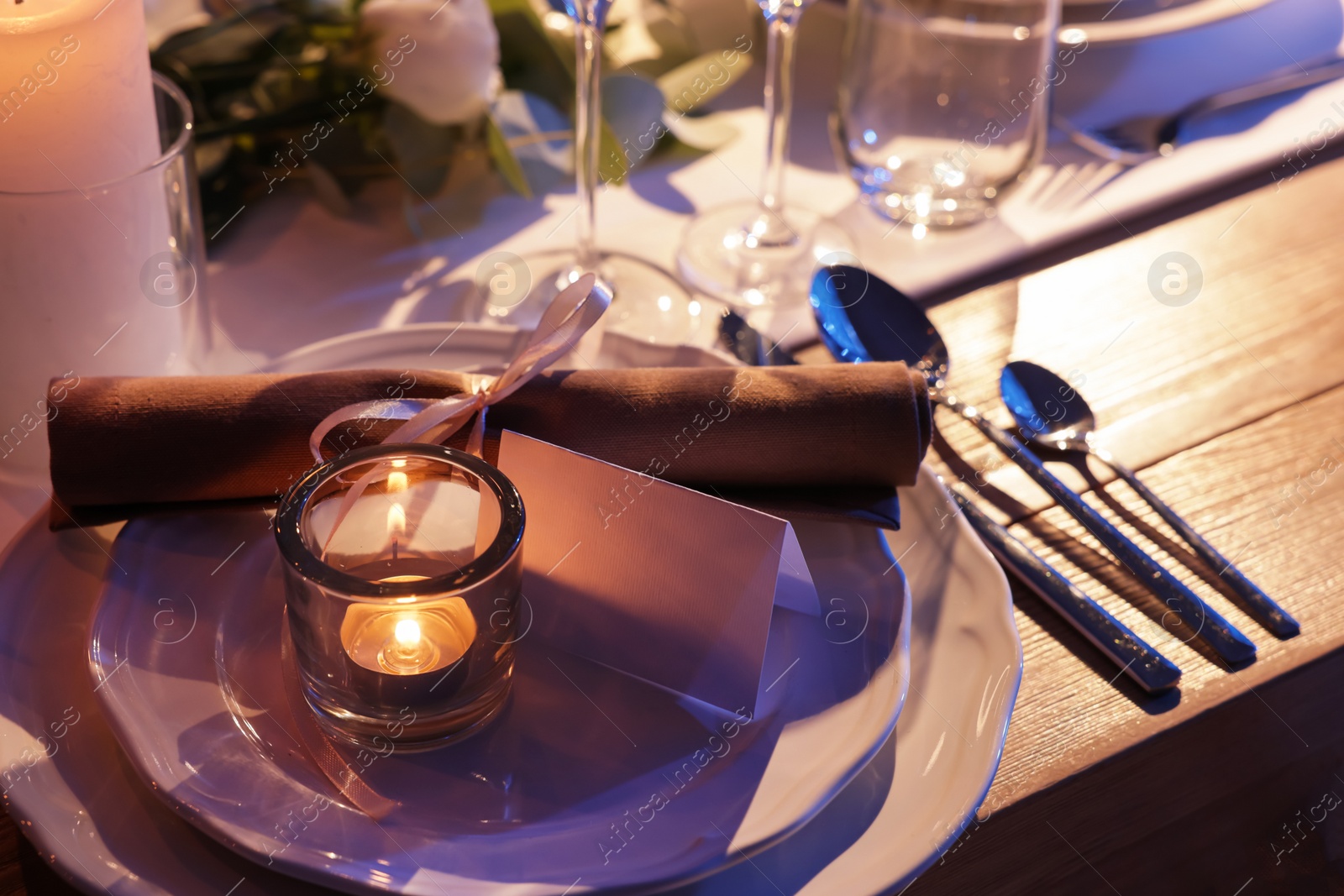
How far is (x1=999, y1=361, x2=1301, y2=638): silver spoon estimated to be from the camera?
1.67 feet

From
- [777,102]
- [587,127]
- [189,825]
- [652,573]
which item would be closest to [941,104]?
[777,102]

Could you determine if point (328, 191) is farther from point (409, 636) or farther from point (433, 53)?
point (409, 636)

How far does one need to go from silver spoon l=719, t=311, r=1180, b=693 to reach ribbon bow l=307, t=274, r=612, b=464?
178mm

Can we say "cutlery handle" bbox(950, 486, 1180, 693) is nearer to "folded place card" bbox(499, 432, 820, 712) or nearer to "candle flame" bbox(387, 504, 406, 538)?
"folded place card" bbox(499, 432, 820, 712)

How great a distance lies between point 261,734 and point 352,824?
5 cm

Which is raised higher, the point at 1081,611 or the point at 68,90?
the point at 68,90

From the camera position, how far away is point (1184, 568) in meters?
0.53

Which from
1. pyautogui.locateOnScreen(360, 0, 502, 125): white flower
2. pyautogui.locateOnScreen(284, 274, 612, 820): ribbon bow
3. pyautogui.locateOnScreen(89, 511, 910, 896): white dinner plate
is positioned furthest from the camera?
pyautogui.locateOnScreen(360, 0, 502, 125): white flower

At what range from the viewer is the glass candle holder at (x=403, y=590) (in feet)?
1.19

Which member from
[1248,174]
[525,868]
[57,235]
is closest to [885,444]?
[525,868]

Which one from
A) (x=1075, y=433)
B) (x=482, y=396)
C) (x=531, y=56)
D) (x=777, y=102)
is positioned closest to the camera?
(x=482, y=396)

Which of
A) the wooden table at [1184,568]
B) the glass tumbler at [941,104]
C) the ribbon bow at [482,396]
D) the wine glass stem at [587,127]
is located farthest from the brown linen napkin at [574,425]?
the glass tumbler at [941,104]

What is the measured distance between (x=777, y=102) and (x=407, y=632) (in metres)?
0.43

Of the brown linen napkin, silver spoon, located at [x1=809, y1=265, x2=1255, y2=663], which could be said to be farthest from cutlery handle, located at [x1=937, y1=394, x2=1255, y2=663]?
the brown linen napkin
